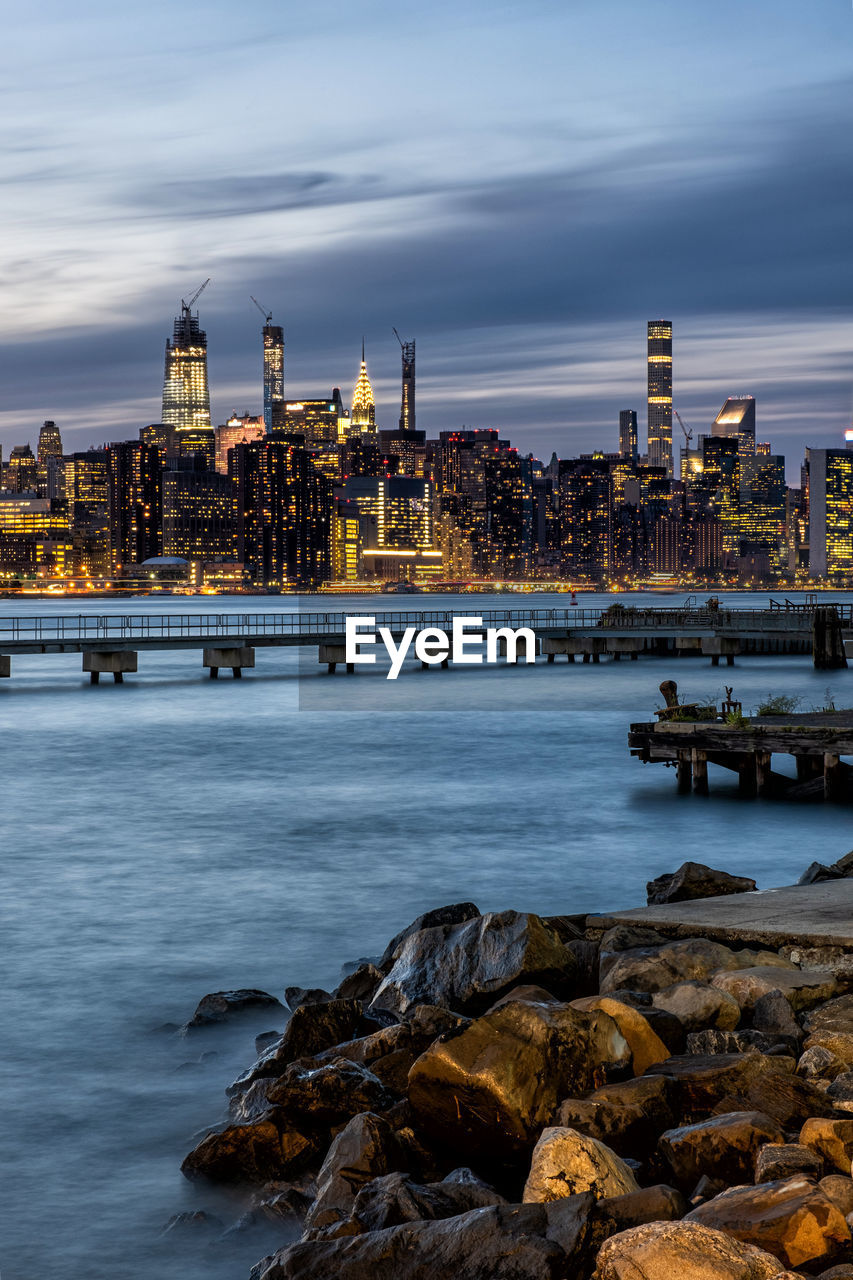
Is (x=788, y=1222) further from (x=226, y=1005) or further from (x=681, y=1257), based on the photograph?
(x=226, y=1005)

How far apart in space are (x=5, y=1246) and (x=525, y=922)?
5.94 meters

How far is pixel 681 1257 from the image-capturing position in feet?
26.7

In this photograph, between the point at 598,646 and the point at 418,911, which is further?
the point at 598,646

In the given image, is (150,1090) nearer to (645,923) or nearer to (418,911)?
(645,923)

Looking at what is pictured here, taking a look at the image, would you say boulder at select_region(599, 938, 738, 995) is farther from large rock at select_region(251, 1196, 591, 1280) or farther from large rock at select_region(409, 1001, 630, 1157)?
large rock at select_region(251, 1196, 591, 1280)

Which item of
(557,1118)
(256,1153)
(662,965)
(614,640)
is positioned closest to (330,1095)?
(256,1153)

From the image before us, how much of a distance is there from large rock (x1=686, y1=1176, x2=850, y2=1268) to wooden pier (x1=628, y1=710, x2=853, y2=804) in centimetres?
2495

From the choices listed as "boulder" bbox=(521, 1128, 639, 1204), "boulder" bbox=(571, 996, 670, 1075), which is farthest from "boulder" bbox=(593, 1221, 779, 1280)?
"boulder" bbox=(571, 996, 670, 1075)

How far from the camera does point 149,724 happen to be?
206ft

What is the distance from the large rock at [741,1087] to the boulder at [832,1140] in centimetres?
59

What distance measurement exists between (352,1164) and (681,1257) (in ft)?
11.8

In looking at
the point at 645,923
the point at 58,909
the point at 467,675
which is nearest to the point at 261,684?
the point at 467,675

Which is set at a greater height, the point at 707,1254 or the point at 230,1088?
the point at 707,1254

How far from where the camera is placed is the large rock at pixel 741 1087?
35.3 ft
